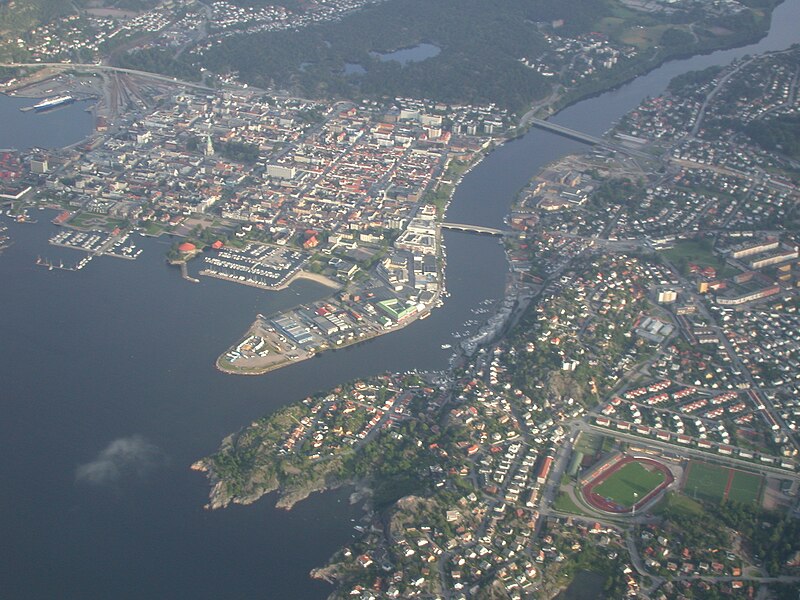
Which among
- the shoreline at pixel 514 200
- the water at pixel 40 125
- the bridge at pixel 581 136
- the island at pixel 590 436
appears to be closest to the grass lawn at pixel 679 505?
the island at pixel 590 436

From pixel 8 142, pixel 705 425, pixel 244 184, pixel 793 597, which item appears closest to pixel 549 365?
pixel 705 425

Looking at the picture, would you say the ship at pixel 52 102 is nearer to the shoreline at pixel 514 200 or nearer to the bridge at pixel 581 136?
the shoreline at pixel 514 200

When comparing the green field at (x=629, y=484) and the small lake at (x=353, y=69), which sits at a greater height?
the green field at (x=629, y=484)

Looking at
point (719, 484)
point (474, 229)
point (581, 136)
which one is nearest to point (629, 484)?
point (719, 484)

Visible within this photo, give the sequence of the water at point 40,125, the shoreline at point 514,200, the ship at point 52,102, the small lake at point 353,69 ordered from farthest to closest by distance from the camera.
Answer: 1. the small lake at point 353,69
2. the ship at point 52,102
3. the water at point 40,125
4. the shoreline at point 514,200

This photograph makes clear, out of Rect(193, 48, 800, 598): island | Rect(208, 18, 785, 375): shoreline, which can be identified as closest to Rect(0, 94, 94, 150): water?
Rect(208, 18, 785, 375): shoreline

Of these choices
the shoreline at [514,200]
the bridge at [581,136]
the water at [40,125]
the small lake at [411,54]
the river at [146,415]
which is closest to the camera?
the river at [146,415]

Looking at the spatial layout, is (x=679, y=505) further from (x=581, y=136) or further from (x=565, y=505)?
(x=581, y=136)

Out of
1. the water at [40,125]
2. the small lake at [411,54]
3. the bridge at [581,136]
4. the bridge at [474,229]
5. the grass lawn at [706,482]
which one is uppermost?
the water at [40,125]
